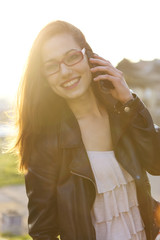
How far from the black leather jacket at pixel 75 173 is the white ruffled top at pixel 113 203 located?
55 mm

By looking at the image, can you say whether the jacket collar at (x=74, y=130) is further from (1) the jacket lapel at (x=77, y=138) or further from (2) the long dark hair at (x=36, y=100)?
(2) the long dark hair at (x=36, y=100)

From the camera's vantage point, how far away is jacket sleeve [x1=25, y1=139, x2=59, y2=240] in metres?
2.13

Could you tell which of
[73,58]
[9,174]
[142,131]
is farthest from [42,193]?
[9,174]

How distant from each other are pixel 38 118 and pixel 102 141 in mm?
456

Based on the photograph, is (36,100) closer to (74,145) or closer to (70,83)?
(70,83)

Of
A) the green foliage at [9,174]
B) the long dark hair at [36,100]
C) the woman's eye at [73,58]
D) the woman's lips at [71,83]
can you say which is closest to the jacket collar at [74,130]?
the long dark hair at [36,100]

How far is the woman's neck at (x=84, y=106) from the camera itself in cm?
237

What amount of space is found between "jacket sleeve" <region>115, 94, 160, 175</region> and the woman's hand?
0.05 m

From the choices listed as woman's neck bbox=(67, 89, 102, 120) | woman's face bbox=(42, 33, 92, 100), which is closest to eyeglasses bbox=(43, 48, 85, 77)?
woman's face bbox=(42, 33, 92, 100)

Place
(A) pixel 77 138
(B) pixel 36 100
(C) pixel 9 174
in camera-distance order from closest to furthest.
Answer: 1. (A) pixel 77 138
2. (B) pixel 36 100
3. (C) pixel 9 174

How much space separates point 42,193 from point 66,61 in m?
0.83

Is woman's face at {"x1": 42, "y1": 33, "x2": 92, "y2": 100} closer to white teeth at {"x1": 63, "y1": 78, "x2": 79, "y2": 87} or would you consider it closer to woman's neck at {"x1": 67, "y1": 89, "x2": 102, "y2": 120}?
white teeth at {"x1": 63, "y1": 78, "x2": 79, "y2": 87}

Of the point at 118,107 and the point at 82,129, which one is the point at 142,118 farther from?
the point at 82,129

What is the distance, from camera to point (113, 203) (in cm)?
218
